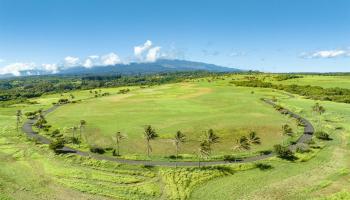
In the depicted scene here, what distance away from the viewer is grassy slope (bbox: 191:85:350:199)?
282 feet

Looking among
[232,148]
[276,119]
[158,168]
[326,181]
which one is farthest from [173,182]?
[276,119]

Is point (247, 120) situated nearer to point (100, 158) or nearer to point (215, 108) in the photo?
point (215, 108)

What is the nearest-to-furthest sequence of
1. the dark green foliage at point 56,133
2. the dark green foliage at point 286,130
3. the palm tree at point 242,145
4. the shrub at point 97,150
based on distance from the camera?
the palm tree at point 242,145, the shrub at point 97,150, the dark green foliage at point 286,130, the dark green foliage at point 56,133

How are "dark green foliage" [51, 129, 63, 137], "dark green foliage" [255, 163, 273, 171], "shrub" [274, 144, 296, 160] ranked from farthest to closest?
"dark green foliage" [51, 129, 63, 137], "shrub" [274, 144, 296, 160], "dark green foliage" [255, 163, 273, 171]

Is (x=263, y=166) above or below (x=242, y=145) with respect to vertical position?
below

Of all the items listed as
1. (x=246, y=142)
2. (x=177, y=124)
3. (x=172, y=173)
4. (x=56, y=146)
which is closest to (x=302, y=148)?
(x=246, y=142)

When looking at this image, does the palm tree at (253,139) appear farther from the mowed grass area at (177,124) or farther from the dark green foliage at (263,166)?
the dark green foliage at (263,166)

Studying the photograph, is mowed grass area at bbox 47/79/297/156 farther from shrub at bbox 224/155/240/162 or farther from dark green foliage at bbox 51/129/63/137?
dark green foliage at bbox 51/129/63/137

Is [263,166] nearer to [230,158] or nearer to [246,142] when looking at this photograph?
[230,158]

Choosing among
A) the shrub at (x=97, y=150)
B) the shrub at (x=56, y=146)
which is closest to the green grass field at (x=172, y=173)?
the shrub at (x=56, y=146)

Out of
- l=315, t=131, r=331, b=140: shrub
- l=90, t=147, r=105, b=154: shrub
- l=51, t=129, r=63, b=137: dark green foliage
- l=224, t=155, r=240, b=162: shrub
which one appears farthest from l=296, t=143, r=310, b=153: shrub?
l=51, t=129, r=63, b=137: dark green foliage

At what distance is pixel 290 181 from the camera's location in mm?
92938

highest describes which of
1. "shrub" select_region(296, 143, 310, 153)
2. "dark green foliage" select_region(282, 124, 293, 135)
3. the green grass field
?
"dark green foliage" select_region(282, 124, 293, 135)

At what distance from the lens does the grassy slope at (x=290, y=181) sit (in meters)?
85.8
